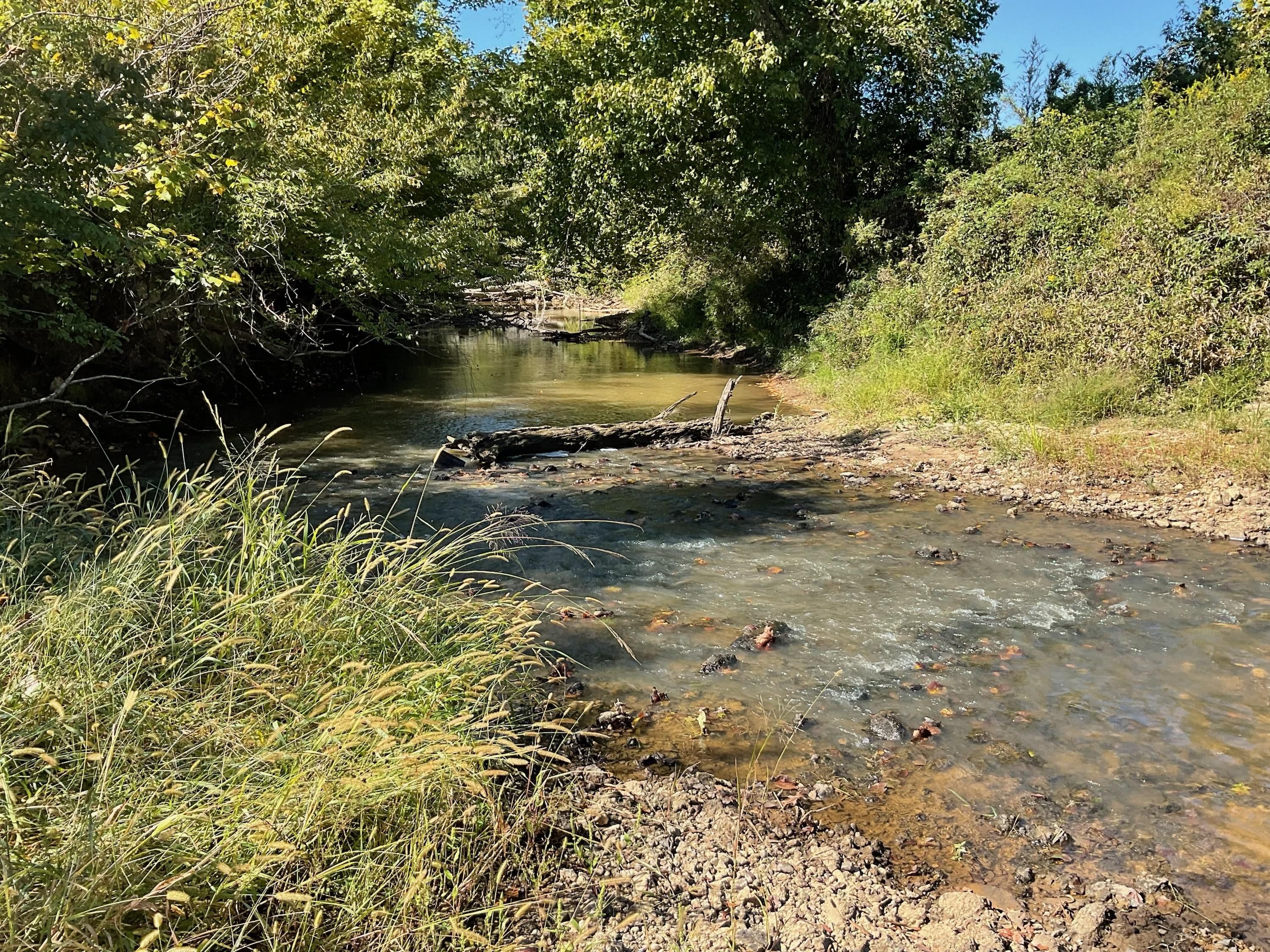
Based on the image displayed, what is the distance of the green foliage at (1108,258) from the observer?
35.2ft

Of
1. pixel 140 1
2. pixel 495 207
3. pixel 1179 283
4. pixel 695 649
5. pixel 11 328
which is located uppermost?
pixel 140 1

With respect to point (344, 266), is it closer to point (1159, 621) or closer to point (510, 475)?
point (510, 475)

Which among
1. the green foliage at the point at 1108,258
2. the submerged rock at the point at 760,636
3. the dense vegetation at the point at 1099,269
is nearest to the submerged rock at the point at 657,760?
the submerged rock at the point at 760,636

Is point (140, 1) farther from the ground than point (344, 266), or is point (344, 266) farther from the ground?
point (140, 1)

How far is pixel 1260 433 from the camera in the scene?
8.80m

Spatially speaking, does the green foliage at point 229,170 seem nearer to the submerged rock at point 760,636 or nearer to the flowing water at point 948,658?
the flowing water at point 948,658

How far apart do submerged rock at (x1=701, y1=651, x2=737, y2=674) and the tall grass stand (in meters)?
1.49

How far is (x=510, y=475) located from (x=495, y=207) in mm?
11416

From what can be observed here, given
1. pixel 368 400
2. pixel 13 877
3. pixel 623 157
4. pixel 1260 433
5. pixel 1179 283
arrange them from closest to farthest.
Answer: pixel 13 877, pixel 1260 433, pixel 1179 283, pixel 368 400, pixel 623 157

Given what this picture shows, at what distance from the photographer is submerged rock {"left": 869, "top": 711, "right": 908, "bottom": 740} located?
14.2 ft

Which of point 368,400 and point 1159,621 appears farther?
point 368,400

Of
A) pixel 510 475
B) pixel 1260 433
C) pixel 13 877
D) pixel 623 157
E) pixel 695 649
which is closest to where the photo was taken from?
pixel 13 877

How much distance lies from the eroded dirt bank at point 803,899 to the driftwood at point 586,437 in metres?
7.97

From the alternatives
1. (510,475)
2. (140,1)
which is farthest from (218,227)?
(510,475)
